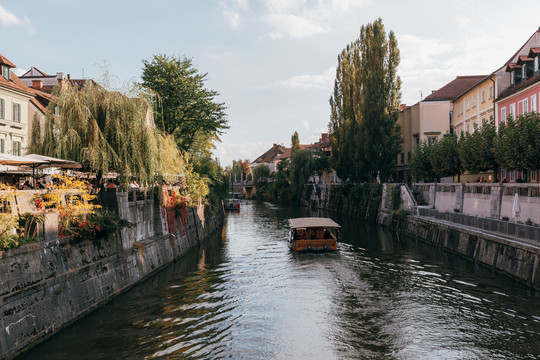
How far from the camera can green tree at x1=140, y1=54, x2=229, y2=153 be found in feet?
122

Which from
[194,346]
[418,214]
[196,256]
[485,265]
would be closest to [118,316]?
[194,346]

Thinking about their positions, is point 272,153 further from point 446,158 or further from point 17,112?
point 17,112

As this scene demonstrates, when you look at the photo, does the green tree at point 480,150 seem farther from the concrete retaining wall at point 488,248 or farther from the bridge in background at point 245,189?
the bridge in background at point 245,189

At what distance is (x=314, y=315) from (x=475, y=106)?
122 ft

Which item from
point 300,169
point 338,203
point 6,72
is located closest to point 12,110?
point 6,72

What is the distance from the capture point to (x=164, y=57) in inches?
1515

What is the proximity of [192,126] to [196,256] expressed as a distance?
1439 centimetres

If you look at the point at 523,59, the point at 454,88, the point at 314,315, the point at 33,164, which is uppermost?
the point at 454,88

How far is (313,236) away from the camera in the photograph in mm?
30438

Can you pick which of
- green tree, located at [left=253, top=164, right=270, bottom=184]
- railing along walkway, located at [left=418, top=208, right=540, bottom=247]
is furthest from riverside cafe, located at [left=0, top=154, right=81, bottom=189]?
green tree, located at [left=253, top=164, right=270, bottom=184]

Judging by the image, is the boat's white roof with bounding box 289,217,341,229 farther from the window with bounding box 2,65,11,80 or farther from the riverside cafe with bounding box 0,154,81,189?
the window with bounding box 2,65,11,80

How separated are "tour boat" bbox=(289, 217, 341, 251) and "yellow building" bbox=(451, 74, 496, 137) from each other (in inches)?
621

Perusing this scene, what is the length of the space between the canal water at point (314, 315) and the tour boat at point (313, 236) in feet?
7.71

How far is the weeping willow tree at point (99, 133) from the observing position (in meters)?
19.0
